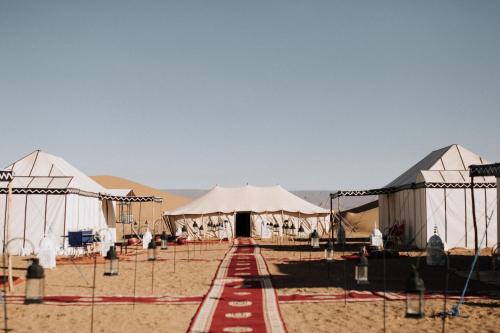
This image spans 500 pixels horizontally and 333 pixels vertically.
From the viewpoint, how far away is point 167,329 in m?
9.17

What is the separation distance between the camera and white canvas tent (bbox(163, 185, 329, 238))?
130 ft

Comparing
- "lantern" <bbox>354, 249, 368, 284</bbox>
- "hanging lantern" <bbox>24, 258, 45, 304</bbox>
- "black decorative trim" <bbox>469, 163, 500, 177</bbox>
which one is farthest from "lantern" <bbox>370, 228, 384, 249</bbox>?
"hanging lantern" <bbox>24, 258, 45, 304</bbox>

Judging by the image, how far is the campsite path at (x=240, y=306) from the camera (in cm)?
916

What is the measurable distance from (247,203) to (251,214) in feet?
3.17

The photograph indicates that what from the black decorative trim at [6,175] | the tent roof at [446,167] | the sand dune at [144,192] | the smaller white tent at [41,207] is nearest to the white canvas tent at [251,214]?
the tent roof at [446,167]

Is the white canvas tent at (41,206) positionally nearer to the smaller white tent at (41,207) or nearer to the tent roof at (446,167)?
the smaller white tent at (41,207)

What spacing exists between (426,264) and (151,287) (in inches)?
401

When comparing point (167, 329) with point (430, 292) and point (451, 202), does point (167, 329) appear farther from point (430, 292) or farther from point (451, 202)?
point (451, 202)

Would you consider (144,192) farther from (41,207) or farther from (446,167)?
(446,167)

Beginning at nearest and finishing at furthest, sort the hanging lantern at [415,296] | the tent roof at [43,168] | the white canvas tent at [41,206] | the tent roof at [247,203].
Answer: the hanging lantern at [415,296] → the white canvas tent at [41,206] → the tent roof at [43,168] → the tent roof at [247,203]

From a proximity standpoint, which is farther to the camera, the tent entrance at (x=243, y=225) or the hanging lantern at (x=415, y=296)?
the tent entrance at (x=243, y=225)

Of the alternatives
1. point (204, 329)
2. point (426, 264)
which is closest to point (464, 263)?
point (426, 264)

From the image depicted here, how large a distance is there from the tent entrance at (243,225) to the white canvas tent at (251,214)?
11 cm

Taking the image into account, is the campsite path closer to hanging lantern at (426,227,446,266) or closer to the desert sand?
the desert sand
